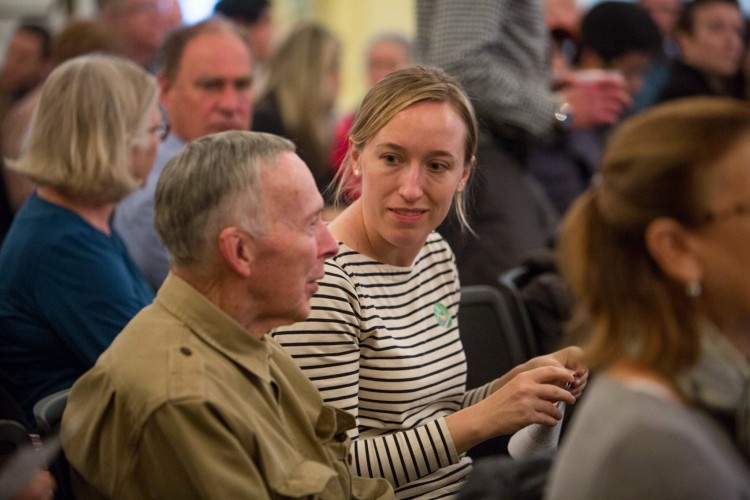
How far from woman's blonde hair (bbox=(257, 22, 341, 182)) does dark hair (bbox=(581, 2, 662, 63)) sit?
124 centimetres

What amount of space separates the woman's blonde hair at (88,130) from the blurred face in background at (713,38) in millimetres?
3613

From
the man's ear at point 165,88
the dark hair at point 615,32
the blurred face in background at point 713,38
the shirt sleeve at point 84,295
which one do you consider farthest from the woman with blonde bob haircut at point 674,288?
the blurred face in background at point 713,38

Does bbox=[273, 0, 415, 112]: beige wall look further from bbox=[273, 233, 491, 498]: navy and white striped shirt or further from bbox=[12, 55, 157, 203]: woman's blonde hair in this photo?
bbox=[273, 233, 491, 498]: navy and white striped shirt

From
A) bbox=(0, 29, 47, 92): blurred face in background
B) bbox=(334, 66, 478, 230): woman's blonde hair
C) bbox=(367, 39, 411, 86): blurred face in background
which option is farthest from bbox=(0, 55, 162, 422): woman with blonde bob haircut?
bbox=(367, 39, 411, 86): blurred face in background

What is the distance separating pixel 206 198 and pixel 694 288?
2.64ft

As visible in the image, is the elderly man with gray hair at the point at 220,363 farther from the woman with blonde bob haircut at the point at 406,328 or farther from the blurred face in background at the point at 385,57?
the blurred face in background at the point at 385,57

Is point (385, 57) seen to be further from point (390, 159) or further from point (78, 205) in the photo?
point (390, 159)

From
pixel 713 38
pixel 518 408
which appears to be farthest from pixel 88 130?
pixel 713 38

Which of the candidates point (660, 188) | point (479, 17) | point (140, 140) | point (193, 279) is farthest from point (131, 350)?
point (479, 17)

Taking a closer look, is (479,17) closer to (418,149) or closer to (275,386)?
(418,149)

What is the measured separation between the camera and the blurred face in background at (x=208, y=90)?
3631 millimetres

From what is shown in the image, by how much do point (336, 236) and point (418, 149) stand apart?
0.25m

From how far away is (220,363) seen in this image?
172cm

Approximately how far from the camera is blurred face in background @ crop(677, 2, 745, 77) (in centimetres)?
564
